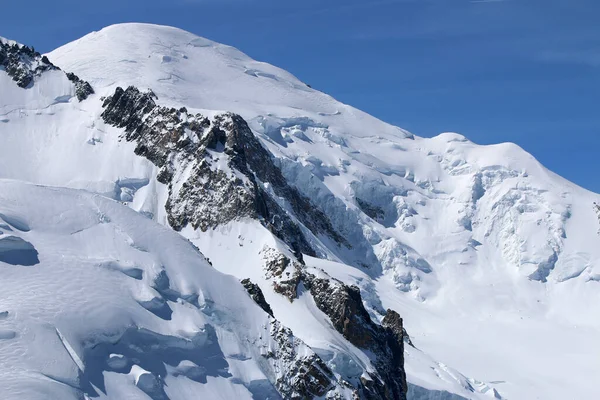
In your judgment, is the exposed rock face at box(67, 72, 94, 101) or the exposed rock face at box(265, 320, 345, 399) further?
the exposed rock face at box(67, 72, 94, 101)

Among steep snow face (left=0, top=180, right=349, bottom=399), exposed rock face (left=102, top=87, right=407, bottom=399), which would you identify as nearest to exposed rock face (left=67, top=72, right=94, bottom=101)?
exposed rock face (left=102, top=87, right=407, bottom=399)

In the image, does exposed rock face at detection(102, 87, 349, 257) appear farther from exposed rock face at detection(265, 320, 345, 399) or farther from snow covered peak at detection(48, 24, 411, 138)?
snow covered peak at detection(48, 24, 411, 138)

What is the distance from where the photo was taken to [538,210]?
17288 centimetres

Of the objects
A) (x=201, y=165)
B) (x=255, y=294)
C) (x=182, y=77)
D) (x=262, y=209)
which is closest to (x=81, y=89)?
(x=201, y=165)

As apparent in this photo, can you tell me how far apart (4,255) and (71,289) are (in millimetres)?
4565

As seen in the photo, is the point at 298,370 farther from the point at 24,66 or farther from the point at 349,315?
the point at 24,66

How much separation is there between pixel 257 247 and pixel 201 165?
1707 centimetres

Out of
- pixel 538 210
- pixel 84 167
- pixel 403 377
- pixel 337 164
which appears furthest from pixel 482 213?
pixel 403 377

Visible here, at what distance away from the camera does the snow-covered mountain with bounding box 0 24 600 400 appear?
56.4 meters

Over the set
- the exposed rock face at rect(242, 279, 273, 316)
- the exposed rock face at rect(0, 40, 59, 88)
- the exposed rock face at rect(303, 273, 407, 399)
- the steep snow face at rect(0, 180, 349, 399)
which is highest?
the exposed rock face at rect(0, 40, 59, 88)

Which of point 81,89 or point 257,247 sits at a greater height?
point 81,89

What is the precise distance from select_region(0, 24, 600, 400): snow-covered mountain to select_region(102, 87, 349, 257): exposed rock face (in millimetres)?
285

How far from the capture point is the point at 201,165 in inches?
3910

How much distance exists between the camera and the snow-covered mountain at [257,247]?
56406mm
